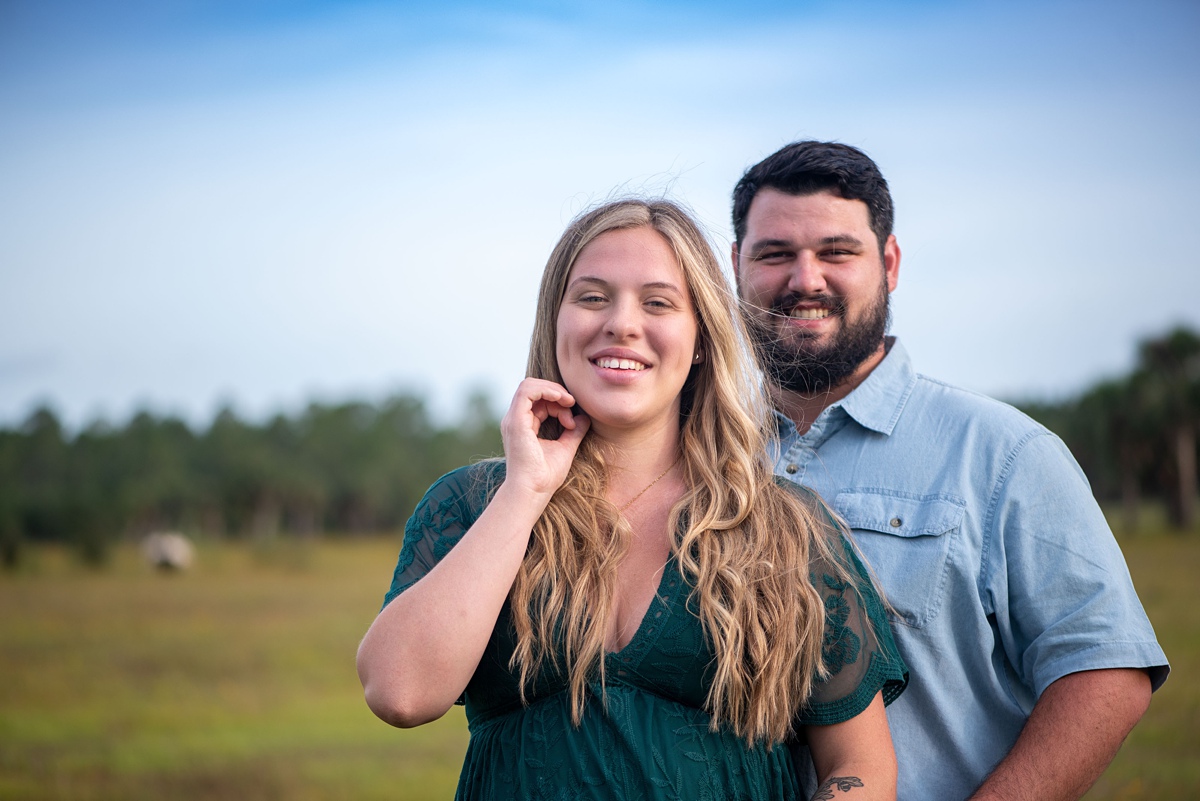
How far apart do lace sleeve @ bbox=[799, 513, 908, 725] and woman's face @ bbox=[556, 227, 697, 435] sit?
683 millimetres

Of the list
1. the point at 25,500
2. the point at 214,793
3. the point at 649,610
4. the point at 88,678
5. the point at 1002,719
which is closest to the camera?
the point at 649,610

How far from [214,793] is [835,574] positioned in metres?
10.4

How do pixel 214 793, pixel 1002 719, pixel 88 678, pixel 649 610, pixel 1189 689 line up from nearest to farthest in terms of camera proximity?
pixel 649 610, pixel 1002 719, pixel 214 793, pixel 1189 689, pixel 88 678

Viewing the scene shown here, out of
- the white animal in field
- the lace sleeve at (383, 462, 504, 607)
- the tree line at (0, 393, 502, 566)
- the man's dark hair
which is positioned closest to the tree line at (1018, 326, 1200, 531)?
the tree line at (0, 393, 502, 566)

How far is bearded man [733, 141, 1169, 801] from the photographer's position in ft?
9.51

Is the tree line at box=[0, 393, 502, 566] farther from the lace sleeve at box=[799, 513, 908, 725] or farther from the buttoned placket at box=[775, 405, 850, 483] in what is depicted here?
the lace sleeve at box=[799, 513, 908, 725]

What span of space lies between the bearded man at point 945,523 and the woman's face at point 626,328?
2.07 ft

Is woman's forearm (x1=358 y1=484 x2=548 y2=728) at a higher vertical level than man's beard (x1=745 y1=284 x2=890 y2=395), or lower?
lower

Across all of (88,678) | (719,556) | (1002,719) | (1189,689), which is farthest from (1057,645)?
(88,678)

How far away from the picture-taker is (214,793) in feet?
36.1

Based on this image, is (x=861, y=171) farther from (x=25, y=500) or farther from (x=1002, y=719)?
(x=25, y=500)

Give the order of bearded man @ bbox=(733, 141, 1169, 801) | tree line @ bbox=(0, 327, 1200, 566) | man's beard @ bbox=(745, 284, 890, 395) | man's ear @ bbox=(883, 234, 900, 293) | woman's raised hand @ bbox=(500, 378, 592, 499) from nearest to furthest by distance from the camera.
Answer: woman's raised hand @ bbox=(500, 378, 592, 499), bearded man @ bbox=(733, 141, 1169, 801), man's beard @ bbox=(745, 284, 890, 395), man's ear @ bbox=(883, 234, 900, 293), tree line @ bbox=(0, 327, 1200, 566)

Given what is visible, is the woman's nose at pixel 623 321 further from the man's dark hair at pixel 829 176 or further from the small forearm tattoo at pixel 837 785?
the small forearm tattoo at pixel 837 785

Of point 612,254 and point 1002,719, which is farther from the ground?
point 612,254
